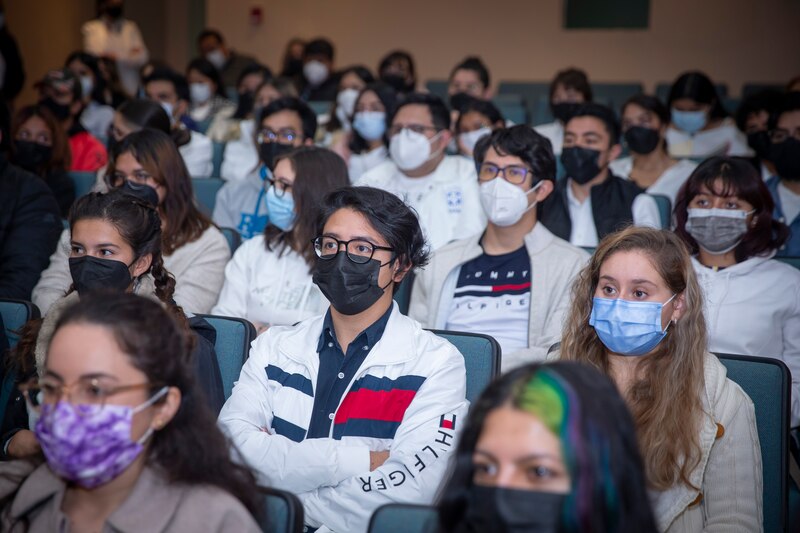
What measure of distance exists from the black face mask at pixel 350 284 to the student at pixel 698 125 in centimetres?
421

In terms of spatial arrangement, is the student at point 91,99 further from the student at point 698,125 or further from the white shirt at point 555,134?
the student at point 698,125

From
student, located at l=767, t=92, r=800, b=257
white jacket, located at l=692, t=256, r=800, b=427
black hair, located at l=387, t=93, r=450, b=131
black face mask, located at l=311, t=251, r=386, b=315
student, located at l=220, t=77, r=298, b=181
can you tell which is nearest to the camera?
black face mask, located at l=311, t=251, r=386, b=315

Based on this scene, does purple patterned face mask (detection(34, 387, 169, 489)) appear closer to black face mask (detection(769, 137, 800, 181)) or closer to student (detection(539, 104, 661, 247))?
student (detection(539, 104, 661, 247))

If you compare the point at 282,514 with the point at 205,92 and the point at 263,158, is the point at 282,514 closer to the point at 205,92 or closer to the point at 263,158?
the point at 263,158

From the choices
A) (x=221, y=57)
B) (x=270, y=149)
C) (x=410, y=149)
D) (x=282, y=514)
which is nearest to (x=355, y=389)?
(x=282, y=514)

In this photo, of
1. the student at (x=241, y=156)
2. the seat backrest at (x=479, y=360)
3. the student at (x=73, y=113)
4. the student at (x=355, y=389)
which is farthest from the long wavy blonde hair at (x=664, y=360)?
the student at (x=73, y=113)

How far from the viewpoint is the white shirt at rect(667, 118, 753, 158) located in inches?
243

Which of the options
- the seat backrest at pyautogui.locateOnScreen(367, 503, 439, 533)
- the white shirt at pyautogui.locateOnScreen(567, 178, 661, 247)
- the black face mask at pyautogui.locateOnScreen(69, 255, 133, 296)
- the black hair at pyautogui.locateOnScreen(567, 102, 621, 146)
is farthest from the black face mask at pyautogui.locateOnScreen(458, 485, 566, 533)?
the black hair at pyautogui.locateOnScreen(567, 102, 621, 146)

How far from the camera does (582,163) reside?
172 inches

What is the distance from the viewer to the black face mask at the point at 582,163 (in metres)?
4.38

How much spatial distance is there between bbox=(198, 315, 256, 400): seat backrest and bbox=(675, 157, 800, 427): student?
1571mm

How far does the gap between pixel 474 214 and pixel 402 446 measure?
231 centimetres

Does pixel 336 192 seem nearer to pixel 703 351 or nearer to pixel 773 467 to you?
pixel 703 351

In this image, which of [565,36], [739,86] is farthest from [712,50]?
[565,36]
